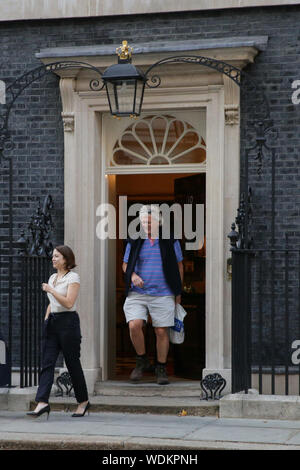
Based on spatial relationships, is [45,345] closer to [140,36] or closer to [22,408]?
[22,408]

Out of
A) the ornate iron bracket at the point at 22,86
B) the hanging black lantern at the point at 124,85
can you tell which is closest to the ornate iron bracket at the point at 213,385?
the hanging black lantern at the point at 124,85

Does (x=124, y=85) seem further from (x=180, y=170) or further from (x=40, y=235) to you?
(x=40, y=235)

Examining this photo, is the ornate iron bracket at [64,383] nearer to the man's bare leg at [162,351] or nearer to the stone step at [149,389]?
the stone step at [149,389]

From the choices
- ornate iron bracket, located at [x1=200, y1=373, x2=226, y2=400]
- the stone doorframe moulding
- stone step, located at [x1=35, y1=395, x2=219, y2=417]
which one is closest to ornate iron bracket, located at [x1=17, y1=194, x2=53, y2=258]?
the stone doorframe moulding

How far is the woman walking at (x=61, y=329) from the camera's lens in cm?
1059

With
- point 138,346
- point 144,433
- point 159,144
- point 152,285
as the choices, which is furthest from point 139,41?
point 144,433

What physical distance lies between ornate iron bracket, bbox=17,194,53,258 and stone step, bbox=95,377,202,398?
64.9 inches

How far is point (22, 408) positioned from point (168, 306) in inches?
76.6

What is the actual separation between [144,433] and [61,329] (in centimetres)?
142

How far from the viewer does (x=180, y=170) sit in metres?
12.4

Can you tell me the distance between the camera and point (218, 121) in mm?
11961

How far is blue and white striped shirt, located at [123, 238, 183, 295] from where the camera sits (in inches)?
476

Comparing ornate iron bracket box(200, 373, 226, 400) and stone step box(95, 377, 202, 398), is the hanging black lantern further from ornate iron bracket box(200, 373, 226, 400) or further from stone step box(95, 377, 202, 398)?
stone step box(95, 377, 202, 398)

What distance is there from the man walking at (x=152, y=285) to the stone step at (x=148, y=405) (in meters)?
0.49
